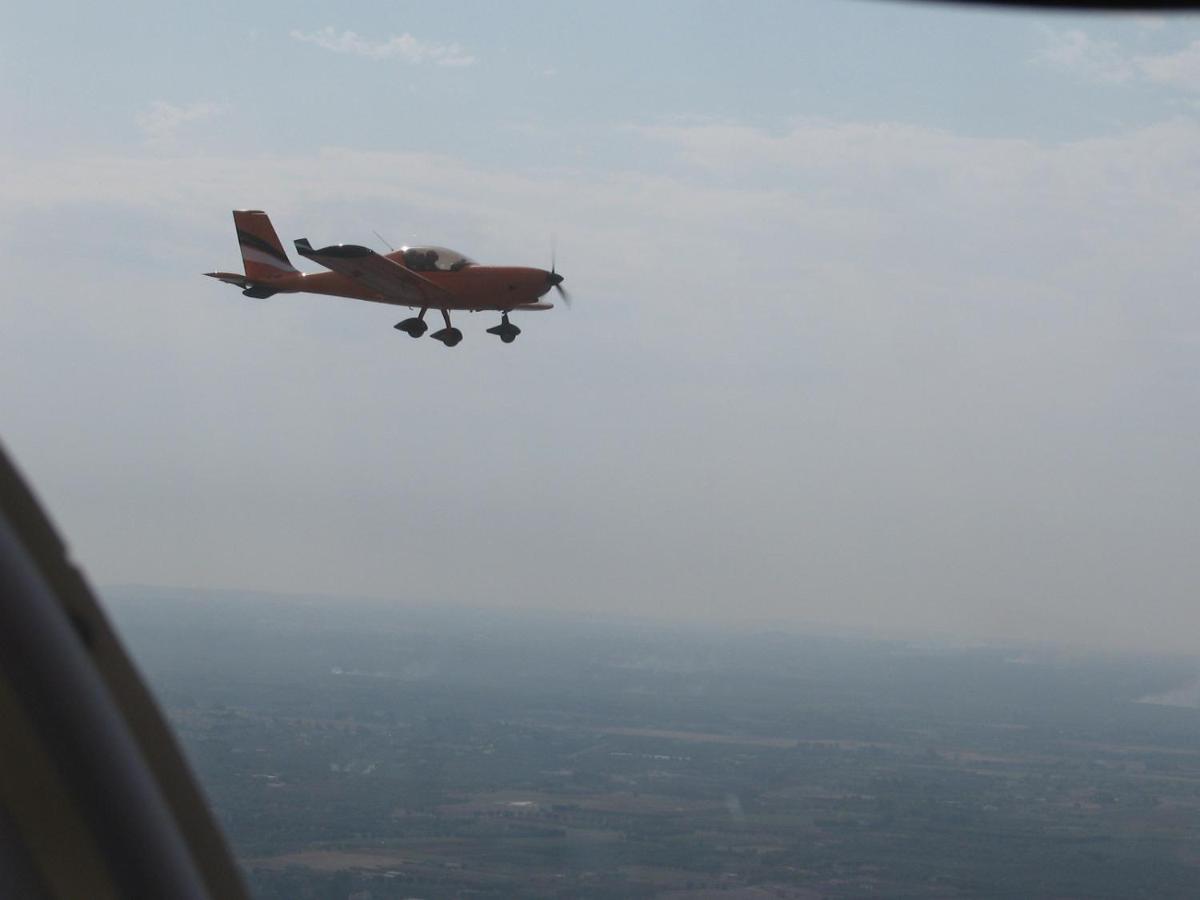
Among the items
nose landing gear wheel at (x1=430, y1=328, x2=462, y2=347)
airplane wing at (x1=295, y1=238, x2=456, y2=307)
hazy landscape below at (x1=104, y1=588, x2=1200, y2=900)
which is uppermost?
airplane wing at (x1=295, y1=238, x2=456, y2=307)

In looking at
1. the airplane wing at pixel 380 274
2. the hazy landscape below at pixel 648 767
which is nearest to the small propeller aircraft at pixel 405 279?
the airplane wing at pixel 380 274

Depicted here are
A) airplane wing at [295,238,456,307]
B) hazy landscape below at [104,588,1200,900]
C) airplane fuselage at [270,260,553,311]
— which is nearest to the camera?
airplane wing at [295,238,456,307]

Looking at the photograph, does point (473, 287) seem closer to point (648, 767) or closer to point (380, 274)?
point (380, 274)

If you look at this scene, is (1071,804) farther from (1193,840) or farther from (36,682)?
(36,682)

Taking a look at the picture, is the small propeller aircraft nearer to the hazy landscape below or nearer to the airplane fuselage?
the airplane fuselage

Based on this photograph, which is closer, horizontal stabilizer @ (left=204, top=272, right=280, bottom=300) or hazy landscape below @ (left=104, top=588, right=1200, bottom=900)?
horizontal stabilizer @ (left=204, top=272, right=280, bottom=300)

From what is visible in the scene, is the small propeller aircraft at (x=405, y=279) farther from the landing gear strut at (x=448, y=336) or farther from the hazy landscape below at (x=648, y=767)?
the hazy landscape below at (x=648, y=767)

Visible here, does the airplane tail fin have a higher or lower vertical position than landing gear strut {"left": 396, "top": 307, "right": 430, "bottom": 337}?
higher

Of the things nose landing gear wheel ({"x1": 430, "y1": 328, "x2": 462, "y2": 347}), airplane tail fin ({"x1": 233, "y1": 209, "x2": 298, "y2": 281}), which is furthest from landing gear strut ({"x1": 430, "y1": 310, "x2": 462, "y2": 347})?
airplane tail fin ({"x1": 233, "y1": 209, "x2": 298, "y2": 281})
